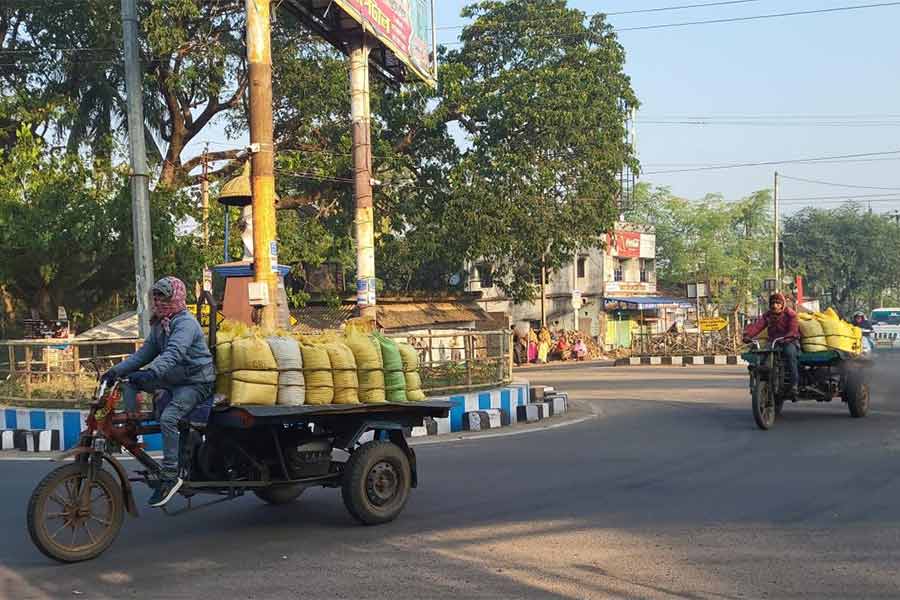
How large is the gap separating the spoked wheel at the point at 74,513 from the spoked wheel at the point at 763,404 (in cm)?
829

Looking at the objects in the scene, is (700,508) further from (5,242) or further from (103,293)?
(103,293)

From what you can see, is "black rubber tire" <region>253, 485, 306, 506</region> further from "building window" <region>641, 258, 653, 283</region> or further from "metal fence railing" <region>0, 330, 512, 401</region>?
"building window" <region>641, 258, 653, 283</region>

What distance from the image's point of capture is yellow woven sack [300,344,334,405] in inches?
267

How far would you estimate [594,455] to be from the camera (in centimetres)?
1016

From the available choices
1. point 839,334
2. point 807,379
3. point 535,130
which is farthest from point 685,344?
point 807,379

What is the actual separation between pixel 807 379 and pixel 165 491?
9587mm

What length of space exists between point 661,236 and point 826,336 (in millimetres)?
53677

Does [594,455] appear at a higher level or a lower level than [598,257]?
lower

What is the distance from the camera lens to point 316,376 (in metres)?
6.79

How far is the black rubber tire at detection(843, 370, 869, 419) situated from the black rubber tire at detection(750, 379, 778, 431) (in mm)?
1636

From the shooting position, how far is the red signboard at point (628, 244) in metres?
49.2

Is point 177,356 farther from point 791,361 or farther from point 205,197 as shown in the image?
point 205,197

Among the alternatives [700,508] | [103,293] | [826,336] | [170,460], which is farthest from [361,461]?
[103,293]

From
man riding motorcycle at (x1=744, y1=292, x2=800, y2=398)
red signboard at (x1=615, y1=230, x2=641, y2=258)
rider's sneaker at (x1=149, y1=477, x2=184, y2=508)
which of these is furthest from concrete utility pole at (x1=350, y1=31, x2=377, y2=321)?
red signboard at (x1=615, y1=230, x2=641, y2=258)
